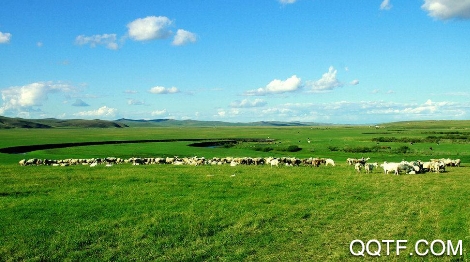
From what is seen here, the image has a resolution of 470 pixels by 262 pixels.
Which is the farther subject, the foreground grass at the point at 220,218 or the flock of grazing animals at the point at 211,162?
the flock of grazing animals at the point at 211,162

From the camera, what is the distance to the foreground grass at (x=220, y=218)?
37.0 feet

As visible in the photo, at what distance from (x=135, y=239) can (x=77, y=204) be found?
20.4ft

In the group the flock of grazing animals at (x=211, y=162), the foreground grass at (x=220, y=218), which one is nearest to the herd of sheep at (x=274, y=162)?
the flock of grazing animals at (x=211, y=162)

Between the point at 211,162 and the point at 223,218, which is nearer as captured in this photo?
the point at 223,218

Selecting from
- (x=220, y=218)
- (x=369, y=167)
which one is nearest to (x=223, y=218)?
(x=220, y=218)

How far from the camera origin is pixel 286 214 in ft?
50.6

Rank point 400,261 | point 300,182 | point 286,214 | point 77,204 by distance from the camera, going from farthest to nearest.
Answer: point 300,182, point 77,204, point 286,214, point 400,261

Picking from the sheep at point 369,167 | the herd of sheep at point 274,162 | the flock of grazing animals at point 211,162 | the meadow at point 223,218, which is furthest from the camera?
the flock of grazing animals at point 211,162

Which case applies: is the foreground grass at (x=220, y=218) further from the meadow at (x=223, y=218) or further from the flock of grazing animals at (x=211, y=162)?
the flock of grazing animals at (x=211, y=162)

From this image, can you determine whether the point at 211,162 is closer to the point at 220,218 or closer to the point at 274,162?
the point at 274,162

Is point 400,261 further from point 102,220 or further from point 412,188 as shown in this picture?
point 412,188

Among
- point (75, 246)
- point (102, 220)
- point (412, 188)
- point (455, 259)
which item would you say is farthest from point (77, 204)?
point (412, 188)

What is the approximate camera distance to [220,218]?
48.7 ft

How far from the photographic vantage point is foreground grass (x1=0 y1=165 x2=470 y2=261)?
11.3m
